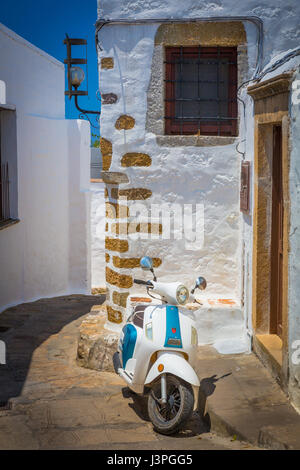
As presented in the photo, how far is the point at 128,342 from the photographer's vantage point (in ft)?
17.2

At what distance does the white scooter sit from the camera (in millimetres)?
4711

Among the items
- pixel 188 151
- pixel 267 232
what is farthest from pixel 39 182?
pixel 267 232

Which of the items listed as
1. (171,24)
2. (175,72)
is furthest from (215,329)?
(171,24)

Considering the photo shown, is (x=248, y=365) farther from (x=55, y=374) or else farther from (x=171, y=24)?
(x=171, y=24)

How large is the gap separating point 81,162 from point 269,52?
489cm

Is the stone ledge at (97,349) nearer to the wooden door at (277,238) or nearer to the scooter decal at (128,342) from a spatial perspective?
the scooter decal at (128,342)

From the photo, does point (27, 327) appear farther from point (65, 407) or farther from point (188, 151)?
point (188, 151)

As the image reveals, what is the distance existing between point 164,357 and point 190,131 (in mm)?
2760

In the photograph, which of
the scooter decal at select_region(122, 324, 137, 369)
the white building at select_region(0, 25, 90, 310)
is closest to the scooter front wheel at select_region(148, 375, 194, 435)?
the scooter decal at select_region(122, 324, 137, 369)

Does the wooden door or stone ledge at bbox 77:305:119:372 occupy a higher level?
the wooden door

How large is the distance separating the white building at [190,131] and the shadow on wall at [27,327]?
1.13 meters

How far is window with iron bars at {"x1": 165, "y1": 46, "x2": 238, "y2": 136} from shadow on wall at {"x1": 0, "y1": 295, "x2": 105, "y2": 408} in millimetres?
2848

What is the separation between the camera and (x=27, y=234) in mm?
9906

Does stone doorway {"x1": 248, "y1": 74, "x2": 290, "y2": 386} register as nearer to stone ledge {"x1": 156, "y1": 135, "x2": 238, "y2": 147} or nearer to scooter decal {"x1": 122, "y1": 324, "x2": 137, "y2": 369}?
stone ledge {"x1": 156, "y1": 135, "x2": 238, "y2": 147}
